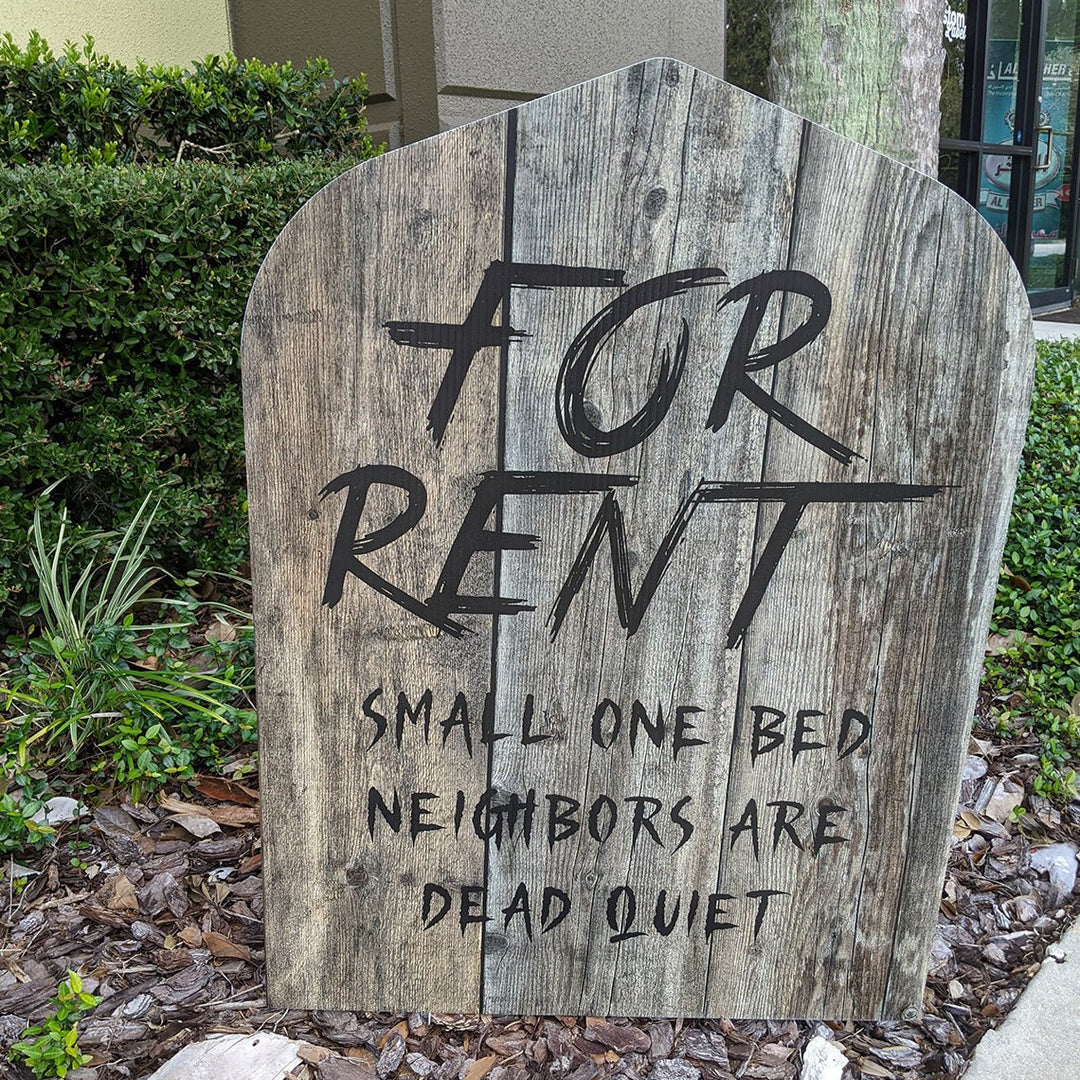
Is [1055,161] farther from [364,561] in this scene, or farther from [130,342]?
[364,561]

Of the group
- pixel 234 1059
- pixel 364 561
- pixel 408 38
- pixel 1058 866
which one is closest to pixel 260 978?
pixel 234 1059

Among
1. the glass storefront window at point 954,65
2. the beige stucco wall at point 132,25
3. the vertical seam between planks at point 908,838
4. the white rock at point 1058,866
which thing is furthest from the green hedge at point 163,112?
the glass storefront window at point 954,65

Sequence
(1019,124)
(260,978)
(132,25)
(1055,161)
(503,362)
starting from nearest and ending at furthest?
(503,362)
(260,978)
(132,25)
(1019,124)
(1055,161)

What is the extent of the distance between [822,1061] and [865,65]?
2357mm

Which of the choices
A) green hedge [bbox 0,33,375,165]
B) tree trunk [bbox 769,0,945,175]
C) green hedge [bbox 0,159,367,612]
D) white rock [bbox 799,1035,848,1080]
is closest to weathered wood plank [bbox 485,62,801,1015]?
white rock [bbox 799,1035,848,1080]

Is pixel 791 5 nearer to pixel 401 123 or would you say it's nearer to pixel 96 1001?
pixel 401 123

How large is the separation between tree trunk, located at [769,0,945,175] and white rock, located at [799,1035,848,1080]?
2214 millimetres

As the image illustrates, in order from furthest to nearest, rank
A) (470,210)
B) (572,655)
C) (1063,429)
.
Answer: (1063,429), (572,655), (470,210)

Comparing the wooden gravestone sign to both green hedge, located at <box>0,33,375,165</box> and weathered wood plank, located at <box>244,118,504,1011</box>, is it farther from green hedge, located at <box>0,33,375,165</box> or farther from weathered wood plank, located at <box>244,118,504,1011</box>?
green hedge, located at <box>0,33,375,165</box>

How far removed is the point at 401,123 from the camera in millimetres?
4496

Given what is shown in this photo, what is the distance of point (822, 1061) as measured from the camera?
1605mm

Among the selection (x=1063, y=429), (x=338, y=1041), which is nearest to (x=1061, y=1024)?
(x=338, y=1041)

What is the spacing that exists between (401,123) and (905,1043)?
4185 mm

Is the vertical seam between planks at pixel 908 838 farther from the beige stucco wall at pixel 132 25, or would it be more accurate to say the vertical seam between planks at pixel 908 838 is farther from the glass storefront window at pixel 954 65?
the glass storefront window at pixel 954 65
